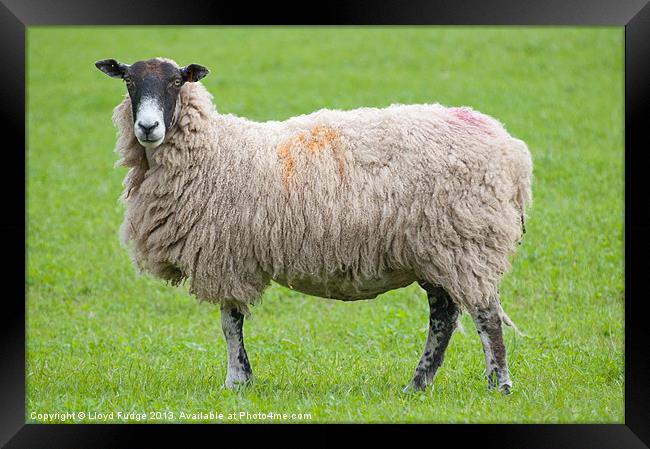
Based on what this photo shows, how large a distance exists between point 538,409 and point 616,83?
41.7ft

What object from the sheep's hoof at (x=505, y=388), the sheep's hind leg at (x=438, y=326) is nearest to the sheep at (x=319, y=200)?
the sheep's hoof at (x=505, y=388)

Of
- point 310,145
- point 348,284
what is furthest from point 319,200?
point 348,284

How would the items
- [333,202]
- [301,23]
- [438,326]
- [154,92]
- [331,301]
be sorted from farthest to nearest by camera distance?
1. [331,301]
2. [438,326]
3. [333,202]
4. [154,92]
5. [301,23]

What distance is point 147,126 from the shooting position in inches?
Result: 265

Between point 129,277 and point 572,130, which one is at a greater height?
point 572,130

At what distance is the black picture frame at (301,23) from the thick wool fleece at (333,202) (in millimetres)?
1032

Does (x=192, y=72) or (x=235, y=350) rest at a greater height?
(x=192, y=72)

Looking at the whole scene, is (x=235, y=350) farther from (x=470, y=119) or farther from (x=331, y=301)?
(x=331, y=301)

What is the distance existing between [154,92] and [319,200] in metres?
1.54

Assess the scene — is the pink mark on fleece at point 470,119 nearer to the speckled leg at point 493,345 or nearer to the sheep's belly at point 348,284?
the sheep's belly at point 348,284

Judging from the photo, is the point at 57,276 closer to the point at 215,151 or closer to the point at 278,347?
the point at 278,347

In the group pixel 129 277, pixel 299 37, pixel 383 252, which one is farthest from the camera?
pixel 299 37

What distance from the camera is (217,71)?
20.8m
